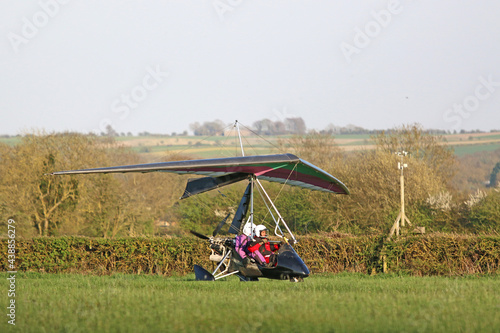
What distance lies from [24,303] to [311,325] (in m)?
6.14

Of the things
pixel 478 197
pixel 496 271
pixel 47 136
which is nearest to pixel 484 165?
pixel 478 197

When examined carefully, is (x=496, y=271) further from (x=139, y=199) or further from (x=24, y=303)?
(x=139, y=199)

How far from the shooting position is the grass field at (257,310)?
8930mm

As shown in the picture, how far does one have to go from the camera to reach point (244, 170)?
16.7 metres

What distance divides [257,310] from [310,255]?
11.9 metres

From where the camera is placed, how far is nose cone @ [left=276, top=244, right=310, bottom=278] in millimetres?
14859

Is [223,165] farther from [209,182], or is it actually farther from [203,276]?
[203,276]

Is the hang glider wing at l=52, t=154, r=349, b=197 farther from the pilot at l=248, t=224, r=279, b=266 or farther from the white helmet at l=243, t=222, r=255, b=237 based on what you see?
the pilot at l=248, t=224, r=279, b=266

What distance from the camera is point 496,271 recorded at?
64.3 ft

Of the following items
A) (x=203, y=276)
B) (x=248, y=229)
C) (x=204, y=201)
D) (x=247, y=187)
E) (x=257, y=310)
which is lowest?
(x=204, y=201)

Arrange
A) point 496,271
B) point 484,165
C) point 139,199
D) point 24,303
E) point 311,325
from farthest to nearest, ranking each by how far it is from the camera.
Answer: point 484,165, point 139,199, point 496,271, point 24,303, point 311,325

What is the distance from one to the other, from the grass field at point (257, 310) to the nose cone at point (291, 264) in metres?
0.42

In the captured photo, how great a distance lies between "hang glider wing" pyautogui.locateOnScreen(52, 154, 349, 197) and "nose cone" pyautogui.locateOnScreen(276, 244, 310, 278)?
229cm
